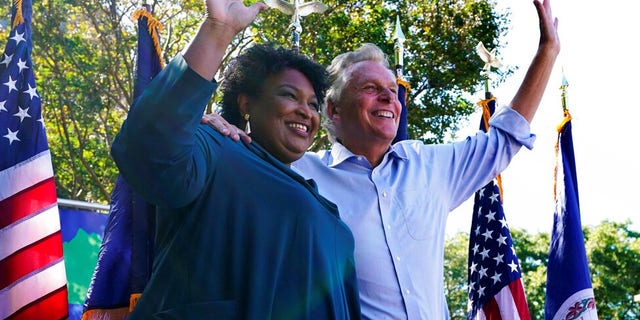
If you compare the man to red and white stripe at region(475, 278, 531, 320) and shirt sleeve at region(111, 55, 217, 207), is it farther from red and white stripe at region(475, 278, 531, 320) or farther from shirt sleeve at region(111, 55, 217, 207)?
red and white stripe at region(475, 278, 531, 320)

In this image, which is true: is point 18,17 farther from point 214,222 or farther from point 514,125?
point 214,222

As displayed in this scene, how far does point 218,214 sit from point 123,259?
89.7 inches

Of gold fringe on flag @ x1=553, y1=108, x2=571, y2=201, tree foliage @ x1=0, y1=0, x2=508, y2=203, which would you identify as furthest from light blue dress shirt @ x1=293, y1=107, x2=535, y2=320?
tree foliage @ x1=0, y1=0, x2=508, y2=203

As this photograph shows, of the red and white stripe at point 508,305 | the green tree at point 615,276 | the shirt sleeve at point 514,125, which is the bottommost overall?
the red and white stripe at point 508,305

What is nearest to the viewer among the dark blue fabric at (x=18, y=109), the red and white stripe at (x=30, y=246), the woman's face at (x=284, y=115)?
the woman's face at (x=284, y=115)

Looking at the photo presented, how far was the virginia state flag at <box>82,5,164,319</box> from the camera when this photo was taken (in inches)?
161

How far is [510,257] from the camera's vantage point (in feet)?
19.6

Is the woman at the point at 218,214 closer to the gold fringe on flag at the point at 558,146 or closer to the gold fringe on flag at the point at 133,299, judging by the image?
the gold fringe on flag at the point at 133,299

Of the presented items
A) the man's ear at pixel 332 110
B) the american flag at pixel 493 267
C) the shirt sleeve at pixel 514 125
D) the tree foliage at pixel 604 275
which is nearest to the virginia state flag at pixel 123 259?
the man's ear at pixel 332 110

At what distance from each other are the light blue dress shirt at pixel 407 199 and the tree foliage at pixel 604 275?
28074 mm

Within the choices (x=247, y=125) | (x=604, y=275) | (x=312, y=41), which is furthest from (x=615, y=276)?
(x=247, y=125)

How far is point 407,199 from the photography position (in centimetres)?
342

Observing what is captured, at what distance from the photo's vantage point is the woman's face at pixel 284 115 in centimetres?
259

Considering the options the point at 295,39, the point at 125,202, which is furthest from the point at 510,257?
the point at 125,202
